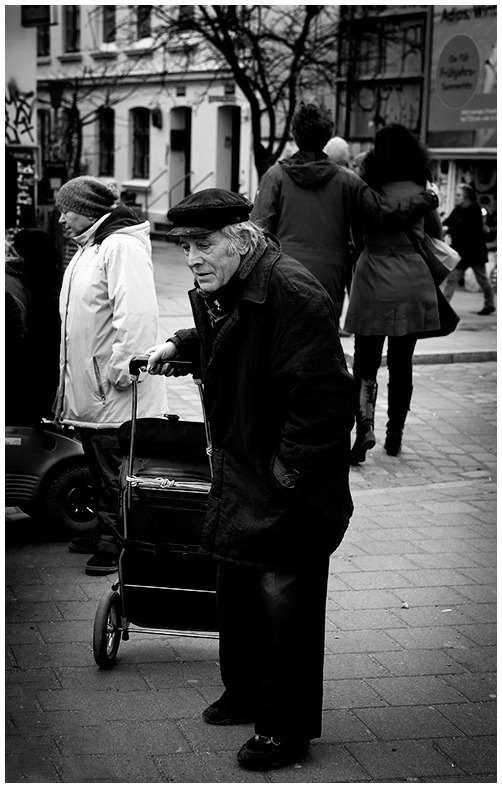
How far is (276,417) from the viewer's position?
362cm

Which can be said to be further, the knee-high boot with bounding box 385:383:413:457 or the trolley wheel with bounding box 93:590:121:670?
the knee-high boot with bounding box 385:383:413:457

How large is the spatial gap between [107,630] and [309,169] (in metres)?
3.64

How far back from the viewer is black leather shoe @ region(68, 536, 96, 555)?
5.92 meters

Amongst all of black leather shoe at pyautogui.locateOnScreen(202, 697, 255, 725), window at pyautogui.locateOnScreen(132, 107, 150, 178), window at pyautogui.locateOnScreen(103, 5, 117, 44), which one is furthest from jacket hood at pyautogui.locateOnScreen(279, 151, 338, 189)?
window at pyautogui.locateOnScreen(103, 5, 117, 44)

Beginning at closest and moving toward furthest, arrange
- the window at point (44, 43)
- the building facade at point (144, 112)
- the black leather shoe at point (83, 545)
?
the black leather shoe at point (83, 545) → the building facade at point (144, 112) → the window at point (44, 43)

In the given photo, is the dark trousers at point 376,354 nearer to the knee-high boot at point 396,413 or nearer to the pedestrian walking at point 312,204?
the knee-high boot at point 396,413

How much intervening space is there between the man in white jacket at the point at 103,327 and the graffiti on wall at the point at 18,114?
920 centimetres

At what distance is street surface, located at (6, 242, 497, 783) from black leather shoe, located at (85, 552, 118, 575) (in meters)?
0.05

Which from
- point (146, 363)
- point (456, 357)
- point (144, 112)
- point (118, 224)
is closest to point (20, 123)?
point (456, 357)

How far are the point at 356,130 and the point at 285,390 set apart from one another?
23643 millimetres

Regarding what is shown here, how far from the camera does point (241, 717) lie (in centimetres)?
401

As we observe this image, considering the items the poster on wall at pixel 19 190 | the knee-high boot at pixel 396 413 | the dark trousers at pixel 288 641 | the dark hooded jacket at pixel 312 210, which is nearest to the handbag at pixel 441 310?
the knee-high boot at pixel 396 413

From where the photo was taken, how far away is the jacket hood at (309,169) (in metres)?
7.11

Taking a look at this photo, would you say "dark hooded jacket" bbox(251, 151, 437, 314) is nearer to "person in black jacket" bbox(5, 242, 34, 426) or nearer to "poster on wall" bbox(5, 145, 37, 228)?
"person in black jacket" bbox(5, 242, 34, 426)
